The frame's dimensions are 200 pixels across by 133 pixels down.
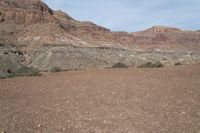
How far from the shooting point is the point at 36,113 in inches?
309

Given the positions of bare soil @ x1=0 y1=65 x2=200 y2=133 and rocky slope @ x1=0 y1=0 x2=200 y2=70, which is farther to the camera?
rocky slope @ x1=0 y1=0 x2=200 y2=70

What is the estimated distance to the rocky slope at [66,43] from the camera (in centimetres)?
4609

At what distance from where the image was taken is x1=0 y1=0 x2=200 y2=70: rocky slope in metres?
46.1

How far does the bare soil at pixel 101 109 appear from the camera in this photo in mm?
6578

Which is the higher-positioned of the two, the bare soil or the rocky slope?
the rocky slope

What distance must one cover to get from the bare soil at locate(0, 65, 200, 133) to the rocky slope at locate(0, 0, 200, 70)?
15371mm

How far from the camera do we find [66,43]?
224 feet

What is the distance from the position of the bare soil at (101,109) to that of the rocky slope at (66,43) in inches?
605

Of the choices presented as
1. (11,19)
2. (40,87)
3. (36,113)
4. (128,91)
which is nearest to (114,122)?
(36,113)

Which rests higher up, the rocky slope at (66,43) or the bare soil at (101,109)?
the rocky slope at (66,43)

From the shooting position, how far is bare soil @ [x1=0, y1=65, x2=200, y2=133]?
21.6 ft

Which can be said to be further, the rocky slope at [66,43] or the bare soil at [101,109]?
the rocky slope at [66,43]

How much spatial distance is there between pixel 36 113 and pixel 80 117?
3.66 ft

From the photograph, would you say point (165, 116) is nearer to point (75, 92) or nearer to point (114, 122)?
point (114, 122)
